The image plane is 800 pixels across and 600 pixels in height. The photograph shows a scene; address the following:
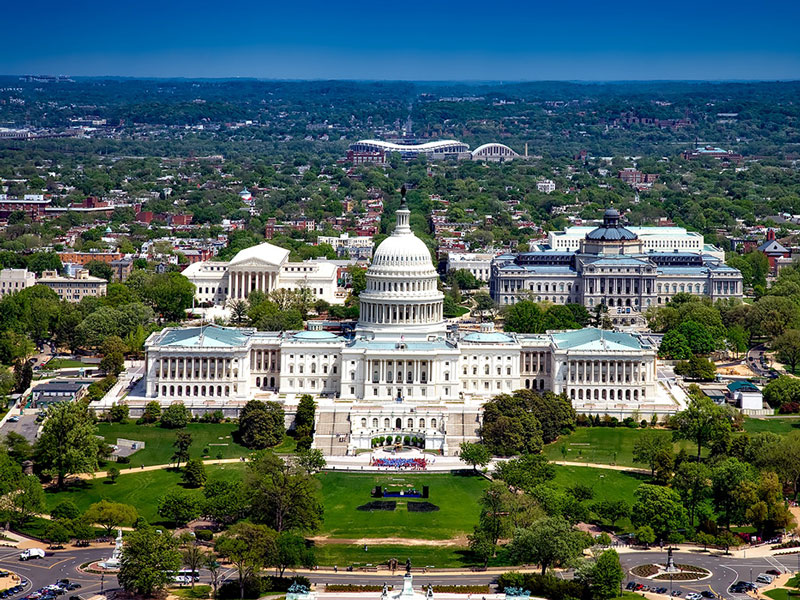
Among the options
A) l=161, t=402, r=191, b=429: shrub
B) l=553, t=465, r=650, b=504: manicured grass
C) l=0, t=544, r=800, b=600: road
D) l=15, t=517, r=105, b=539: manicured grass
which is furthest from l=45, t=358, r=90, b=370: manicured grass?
l=553, t=465, r=650, b=504: manicured grass

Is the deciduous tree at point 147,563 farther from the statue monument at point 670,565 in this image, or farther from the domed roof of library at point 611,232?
the domed roof of library at point 611,232

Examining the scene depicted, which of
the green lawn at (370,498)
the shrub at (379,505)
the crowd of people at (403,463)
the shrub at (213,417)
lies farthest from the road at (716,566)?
the shrub at (213,417)

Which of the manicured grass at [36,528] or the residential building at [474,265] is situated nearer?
the manicured grass at [36,528]

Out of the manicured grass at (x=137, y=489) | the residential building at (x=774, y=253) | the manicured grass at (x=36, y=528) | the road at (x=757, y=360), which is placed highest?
the residential building at (x=774, y=253)

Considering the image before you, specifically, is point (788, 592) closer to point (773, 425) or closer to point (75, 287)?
point (773, 425)

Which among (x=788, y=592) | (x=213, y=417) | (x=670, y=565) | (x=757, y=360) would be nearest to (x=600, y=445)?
(x=670, y=565)

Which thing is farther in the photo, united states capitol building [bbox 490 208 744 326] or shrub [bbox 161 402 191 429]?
united states capitol building [bbox 490 208 744 326]

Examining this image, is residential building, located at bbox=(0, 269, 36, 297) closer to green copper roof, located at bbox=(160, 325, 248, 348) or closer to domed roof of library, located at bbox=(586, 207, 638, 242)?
green copper roof, located at bbox=(160, 325, 248, 348)

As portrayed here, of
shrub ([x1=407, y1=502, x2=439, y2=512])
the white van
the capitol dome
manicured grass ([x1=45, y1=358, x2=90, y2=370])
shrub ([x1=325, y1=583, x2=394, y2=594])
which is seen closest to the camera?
shrub ([x1=325, y1=583, x2=394, y2=594])
